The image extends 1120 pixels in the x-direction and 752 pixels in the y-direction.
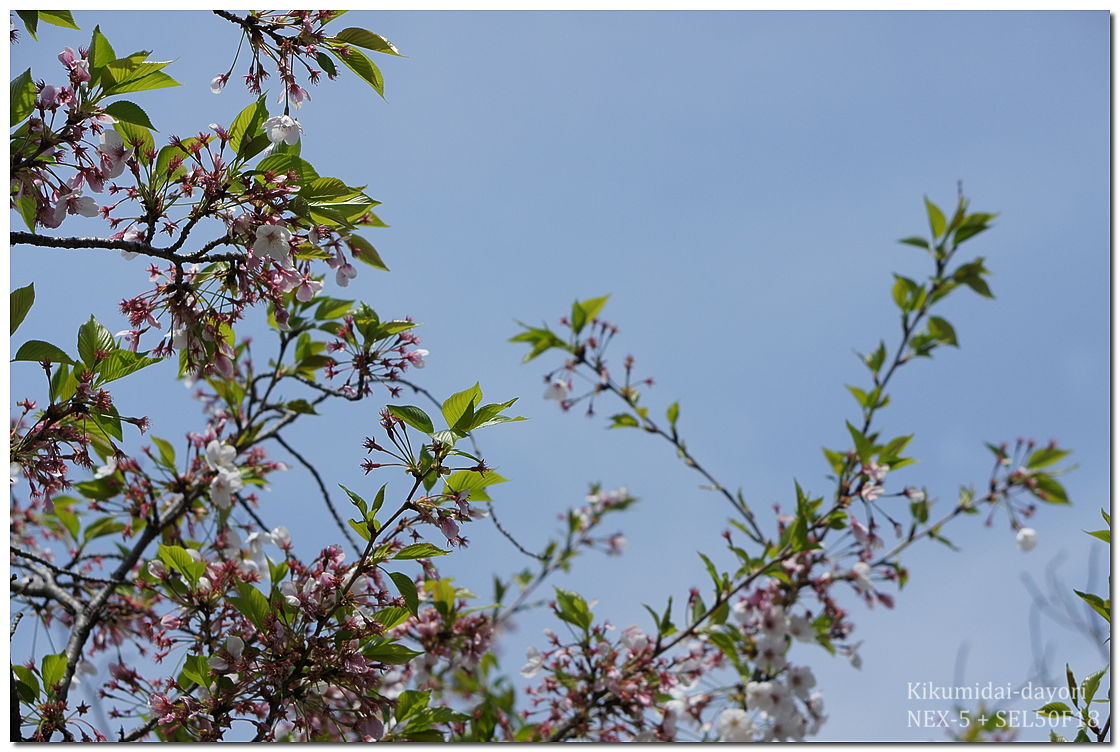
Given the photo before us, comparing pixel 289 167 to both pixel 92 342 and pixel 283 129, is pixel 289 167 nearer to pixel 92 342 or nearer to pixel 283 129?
pixel 283 129

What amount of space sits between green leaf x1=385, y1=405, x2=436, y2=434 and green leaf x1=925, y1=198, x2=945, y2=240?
7.19 ft

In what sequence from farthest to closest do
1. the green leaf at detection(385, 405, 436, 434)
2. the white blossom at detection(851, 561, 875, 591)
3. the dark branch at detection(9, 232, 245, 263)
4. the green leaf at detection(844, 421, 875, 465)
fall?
Result: the white blossom at detection(851, 561, 875, 591) < the green leaf at detection(844, 421, 875, 465) < the dark branch at detection(9, 232, 245, 263) < the green leaf at detection(385, 405, 436, 434)

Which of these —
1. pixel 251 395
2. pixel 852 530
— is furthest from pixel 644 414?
pixel 251 395

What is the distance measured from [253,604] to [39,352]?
0.63m

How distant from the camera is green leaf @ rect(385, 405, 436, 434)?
1.38 metres

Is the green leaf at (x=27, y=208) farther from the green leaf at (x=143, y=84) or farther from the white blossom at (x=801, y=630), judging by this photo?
the white blossom at (x=801, y=630)

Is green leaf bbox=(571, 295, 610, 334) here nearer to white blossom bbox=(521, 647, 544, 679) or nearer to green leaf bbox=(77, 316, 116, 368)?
white blossom bbox=(521, 647, 544, 679)

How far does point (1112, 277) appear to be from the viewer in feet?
7.37

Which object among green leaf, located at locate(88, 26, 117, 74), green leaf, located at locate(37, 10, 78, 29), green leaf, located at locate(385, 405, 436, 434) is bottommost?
green leaf, located at locate(385, 405, 436, 434)

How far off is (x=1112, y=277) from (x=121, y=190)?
2.49 metres

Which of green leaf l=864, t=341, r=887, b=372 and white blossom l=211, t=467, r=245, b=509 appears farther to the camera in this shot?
green leaf l=864, t=341, r=887, b=372

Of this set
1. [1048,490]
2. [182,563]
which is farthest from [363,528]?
[1048,490]

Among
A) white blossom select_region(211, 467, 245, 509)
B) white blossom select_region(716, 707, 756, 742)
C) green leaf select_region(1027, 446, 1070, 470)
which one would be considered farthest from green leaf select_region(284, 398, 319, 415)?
green leaf select_region(1027, 446, 1070, 470)

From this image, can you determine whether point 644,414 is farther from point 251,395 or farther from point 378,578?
point 378,578
